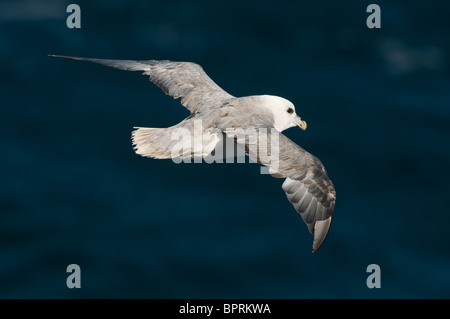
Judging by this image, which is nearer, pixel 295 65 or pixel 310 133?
pixel 310 133

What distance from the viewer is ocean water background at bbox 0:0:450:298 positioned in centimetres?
1314

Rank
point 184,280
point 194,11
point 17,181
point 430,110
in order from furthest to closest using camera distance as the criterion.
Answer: point 194,11 → point 430,110 → point 17,181 → point 184,280

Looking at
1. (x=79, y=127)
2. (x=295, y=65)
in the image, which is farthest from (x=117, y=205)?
(x=295, y=65)

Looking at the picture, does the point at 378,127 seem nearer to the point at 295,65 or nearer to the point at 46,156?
the point at 295,65

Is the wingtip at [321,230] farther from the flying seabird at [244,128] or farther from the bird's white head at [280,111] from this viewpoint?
the bird's white head at [280,111]

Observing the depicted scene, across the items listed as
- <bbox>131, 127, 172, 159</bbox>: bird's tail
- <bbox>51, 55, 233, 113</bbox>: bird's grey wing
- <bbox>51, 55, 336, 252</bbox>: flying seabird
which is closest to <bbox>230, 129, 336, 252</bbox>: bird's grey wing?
<bbox>51, 55, 336, 252</bbox>: flying seabird

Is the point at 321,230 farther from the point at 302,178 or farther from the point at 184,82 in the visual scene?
the point at 184,82

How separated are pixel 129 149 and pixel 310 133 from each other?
3.03 meters

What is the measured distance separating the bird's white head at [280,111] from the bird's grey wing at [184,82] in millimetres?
505

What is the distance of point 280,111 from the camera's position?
10.0m

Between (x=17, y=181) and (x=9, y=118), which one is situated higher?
(x=9, y=118)

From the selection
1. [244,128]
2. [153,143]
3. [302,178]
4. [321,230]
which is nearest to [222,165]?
[153,143]

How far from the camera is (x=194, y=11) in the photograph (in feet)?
55.7

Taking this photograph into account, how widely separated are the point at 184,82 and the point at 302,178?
8.49 ft
